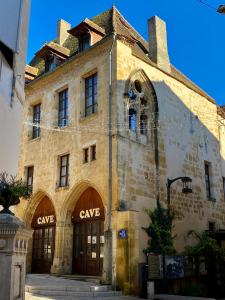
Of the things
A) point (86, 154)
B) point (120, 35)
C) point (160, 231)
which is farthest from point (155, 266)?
point (120, 35)

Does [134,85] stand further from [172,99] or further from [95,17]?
[95,17]

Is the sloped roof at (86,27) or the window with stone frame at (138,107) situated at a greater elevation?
the sloped roof at (86,27)

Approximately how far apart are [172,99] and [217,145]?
3681 mm

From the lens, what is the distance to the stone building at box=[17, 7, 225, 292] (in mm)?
12609

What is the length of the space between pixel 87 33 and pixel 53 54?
2105 millimetres

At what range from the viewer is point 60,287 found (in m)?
10.4

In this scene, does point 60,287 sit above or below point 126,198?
below

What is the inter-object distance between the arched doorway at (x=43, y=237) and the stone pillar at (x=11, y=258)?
10.3 m

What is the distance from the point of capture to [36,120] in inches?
664

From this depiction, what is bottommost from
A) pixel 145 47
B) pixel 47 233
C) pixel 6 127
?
pixel 47 233

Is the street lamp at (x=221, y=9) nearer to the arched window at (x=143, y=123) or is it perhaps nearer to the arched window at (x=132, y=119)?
the arched window at (x=132, y=119)

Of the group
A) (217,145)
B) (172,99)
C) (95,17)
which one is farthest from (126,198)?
(95,17)

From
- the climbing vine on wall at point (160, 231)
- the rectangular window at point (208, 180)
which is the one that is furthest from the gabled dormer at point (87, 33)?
the rectangular window at point (208, 180)

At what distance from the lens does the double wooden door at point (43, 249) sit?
14.5 meters
